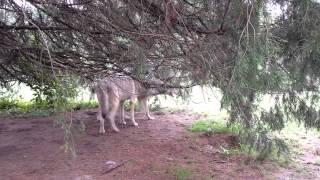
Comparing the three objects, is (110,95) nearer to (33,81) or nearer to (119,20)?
(33,81)

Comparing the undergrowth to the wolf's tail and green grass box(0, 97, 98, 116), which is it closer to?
the wolf's tail

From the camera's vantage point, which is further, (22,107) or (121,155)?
(22,107)

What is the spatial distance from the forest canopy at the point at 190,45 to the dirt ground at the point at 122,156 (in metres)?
1.56

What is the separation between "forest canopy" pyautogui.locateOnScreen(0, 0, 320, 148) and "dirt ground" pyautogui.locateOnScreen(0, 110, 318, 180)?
5.10 feet

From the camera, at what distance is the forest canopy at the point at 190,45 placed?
13.4 ft

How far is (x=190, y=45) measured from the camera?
15.2 ft

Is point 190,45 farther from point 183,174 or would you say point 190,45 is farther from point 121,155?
point 121,155

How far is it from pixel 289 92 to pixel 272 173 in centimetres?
209

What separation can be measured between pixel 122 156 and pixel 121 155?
0.16 ft

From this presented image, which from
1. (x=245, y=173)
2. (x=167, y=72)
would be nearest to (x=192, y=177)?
(x=245, y=173)

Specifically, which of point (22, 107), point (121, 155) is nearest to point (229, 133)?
point (121, 155)

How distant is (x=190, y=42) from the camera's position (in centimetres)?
464

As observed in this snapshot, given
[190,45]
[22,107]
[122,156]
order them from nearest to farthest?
[190,45] → [122,156] → [22,107]

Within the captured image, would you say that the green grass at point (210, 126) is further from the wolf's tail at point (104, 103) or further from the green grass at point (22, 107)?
the green grass at point (22, 107)
